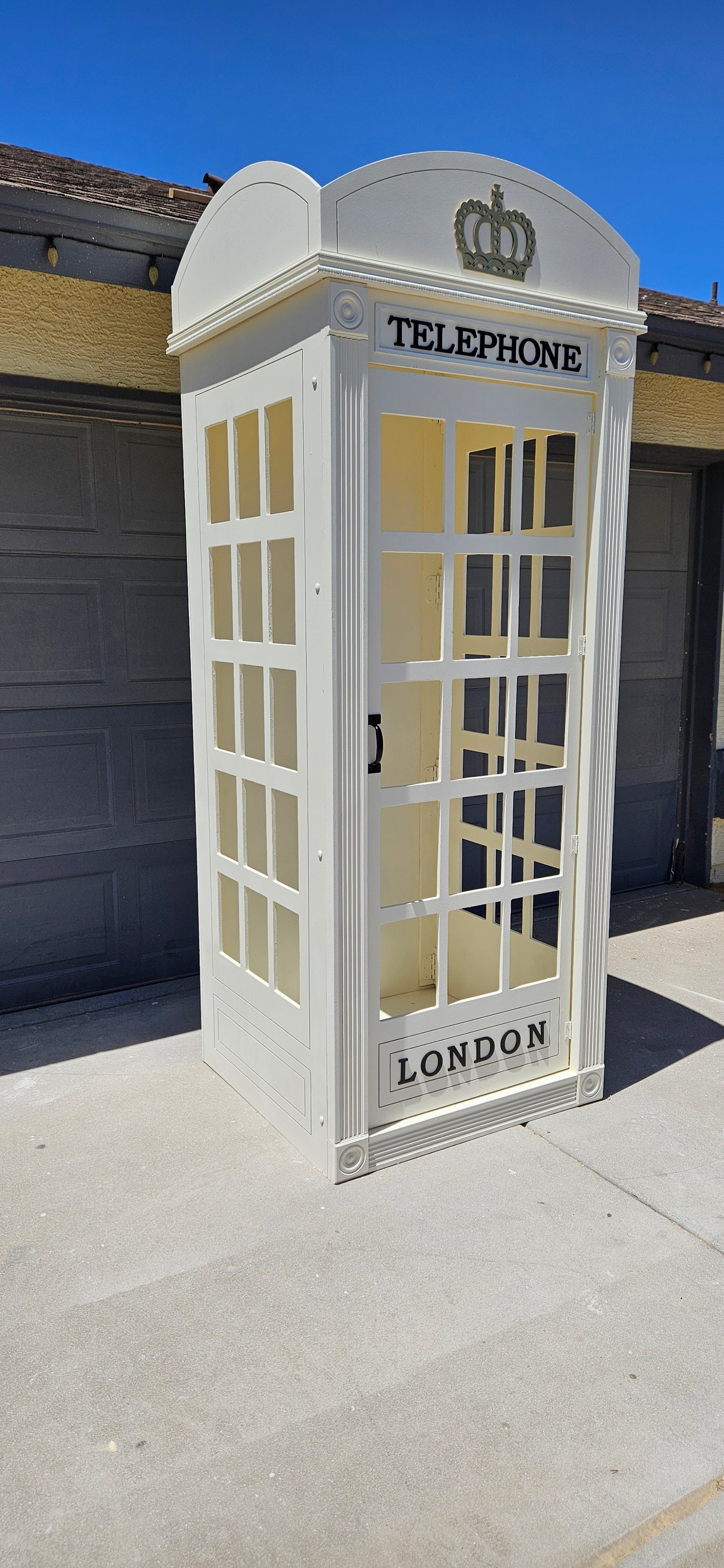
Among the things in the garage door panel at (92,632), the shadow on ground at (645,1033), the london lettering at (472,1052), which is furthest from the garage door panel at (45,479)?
the shadow on ground at (645,1033)

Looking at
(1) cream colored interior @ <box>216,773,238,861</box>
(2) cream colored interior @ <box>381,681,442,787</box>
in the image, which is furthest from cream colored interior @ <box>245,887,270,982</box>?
(2) cream colored interior @ <box>381,681,442,787</box>

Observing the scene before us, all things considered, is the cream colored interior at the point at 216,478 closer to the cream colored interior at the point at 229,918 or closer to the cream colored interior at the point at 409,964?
the cream colored interior at the point at 229,918

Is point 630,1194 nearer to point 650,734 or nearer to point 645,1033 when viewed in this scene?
point 645,1033

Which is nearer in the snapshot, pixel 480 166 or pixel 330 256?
pixel 330 256

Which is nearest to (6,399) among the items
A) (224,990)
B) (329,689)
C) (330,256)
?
(330,256)

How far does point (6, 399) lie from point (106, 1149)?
2828 mm

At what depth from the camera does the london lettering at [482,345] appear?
274 centimetres

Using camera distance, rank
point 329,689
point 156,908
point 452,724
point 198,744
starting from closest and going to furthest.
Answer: point 329,689
point 198,744
point 452,724
point 156,908

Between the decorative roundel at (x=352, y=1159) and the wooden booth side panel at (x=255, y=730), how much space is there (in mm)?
160

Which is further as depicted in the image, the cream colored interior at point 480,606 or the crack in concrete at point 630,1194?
the cream colored interior at point 480,606

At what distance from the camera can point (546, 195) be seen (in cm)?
293

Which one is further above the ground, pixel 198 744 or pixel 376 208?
pixel 376 208

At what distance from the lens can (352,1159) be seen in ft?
9.79

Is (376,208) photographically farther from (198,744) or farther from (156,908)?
(156,908)
